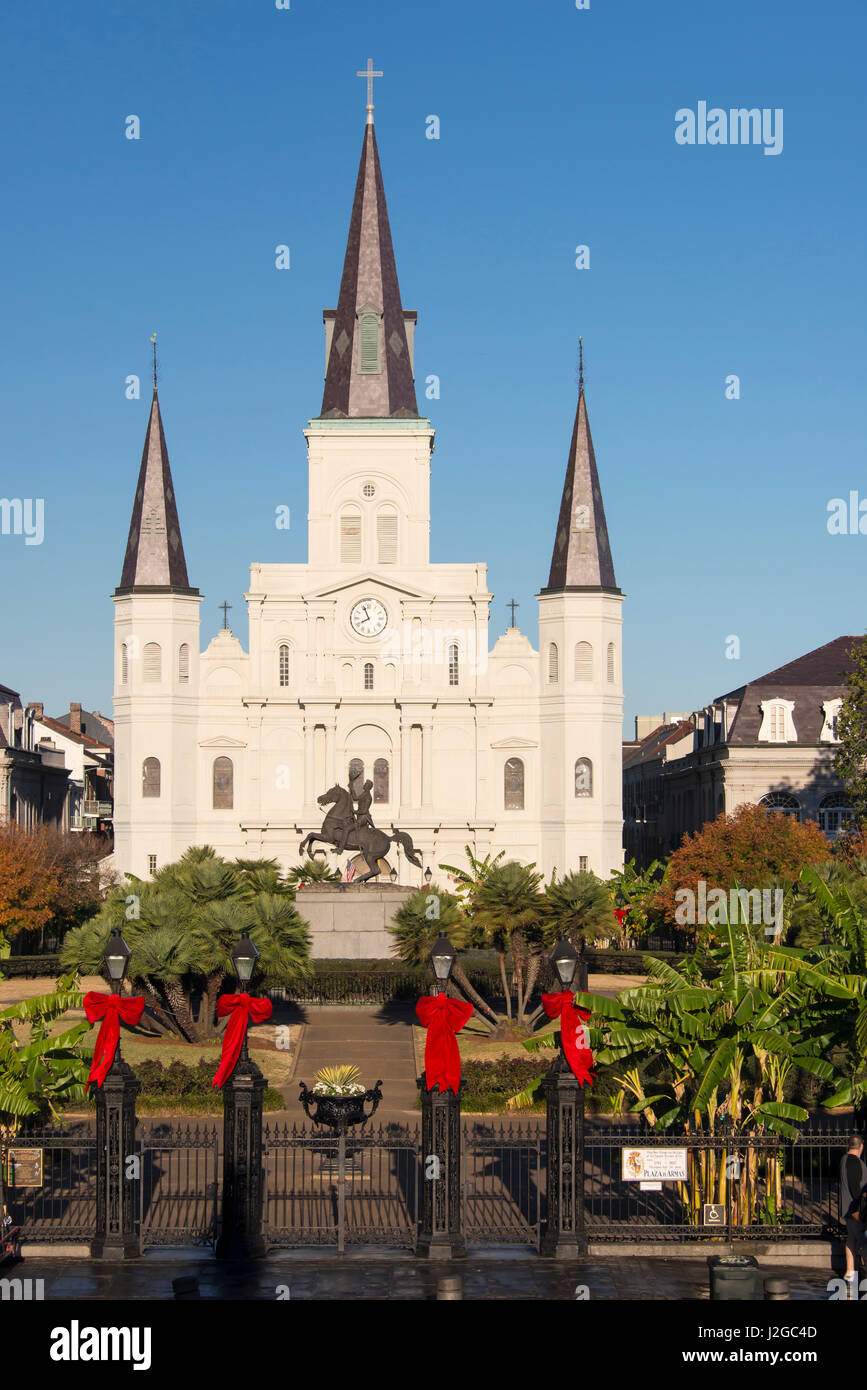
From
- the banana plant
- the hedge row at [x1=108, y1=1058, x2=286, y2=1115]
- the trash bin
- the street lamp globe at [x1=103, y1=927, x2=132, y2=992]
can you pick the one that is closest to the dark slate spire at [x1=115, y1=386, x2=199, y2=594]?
the hedge row at [x1=108, y1=1058, x2=286, y2=1115]

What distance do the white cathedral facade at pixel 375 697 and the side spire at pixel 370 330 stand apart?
603 cm

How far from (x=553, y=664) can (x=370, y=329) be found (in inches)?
808

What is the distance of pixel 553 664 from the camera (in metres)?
81.2

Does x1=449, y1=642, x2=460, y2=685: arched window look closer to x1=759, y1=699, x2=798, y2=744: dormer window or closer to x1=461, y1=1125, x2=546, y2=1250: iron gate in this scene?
x1=759, y1=699, x2=798, y2=744: dormer window

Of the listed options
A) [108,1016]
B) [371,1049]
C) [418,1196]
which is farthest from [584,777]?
[108,1016]

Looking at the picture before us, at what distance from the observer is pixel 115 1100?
65.9 ft

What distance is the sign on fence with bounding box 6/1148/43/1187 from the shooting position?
2025cm

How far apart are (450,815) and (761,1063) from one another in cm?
5920

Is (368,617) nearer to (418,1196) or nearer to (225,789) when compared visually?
(225,789)

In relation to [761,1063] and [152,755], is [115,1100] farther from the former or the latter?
[152,755]

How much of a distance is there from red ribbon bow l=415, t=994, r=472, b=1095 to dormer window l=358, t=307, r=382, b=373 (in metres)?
68.3

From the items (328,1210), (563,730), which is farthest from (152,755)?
(328,1210)

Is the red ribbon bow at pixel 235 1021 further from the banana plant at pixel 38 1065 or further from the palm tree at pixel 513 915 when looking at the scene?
the palm tree at pixel 513 915
